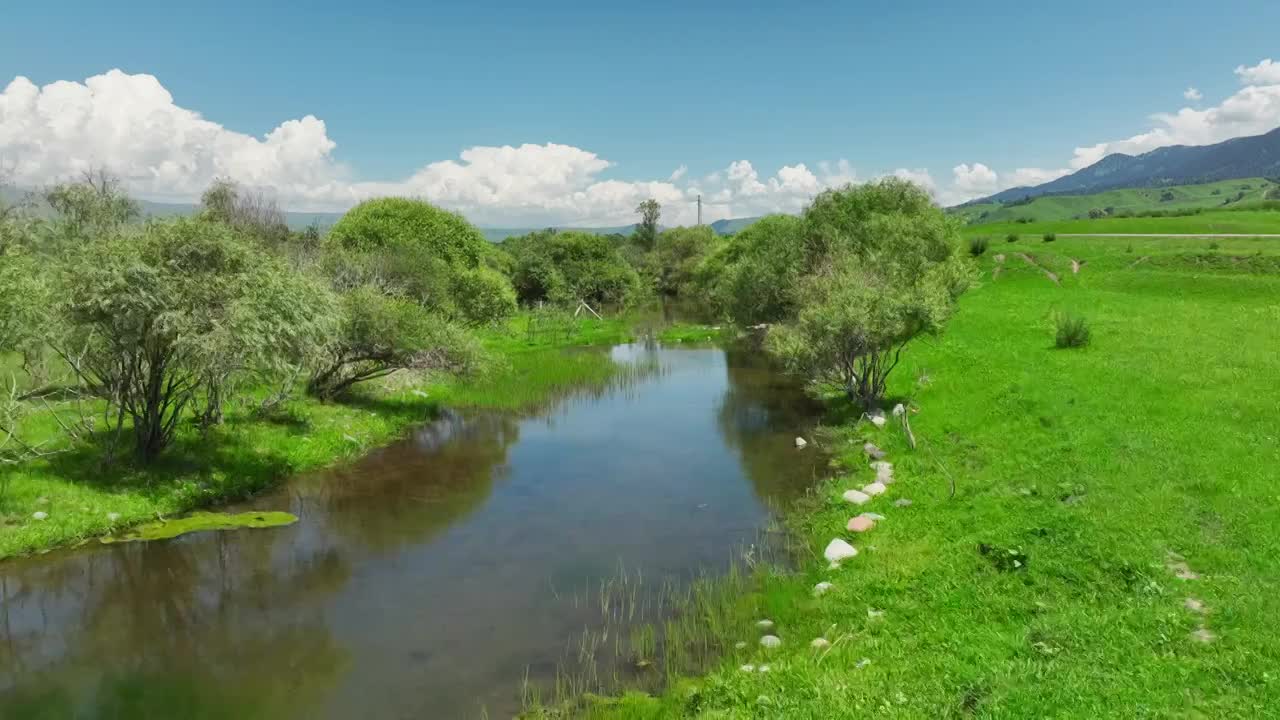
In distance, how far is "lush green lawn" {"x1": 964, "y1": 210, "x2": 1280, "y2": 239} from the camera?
211ft

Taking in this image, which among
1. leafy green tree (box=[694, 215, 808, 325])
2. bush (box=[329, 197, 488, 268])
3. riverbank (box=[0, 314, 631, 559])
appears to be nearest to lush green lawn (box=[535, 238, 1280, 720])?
leafy green tree (box=[694, 215, 808, 325])

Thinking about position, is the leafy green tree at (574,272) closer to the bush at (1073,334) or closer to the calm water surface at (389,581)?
the bush at (1073,334)

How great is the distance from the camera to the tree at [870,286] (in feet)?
88.4

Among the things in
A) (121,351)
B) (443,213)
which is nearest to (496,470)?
(121,351)

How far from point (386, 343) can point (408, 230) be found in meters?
27.1

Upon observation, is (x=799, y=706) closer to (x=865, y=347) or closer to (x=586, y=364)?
(x=865, y=347)

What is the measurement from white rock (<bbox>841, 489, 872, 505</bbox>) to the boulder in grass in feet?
10.6

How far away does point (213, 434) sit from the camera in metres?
25.0

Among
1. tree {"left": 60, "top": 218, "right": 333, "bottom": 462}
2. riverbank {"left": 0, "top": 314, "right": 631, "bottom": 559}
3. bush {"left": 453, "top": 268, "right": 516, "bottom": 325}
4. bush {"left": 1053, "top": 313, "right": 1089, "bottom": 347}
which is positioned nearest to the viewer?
tree {"left": 60, "top": 218, "right": 333, "bottom": 462}

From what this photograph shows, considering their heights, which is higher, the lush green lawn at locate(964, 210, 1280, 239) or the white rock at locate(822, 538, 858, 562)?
the lush green lawn at locate(964, 210, 1280, 239)

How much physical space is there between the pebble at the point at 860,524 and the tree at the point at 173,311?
54.5ft

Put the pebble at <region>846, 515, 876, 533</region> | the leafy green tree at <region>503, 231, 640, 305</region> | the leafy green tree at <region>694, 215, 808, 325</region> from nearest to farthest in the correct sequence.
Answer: the pebble at <region>846, 515, 876, 533</region> → the leafy green tree at <region>694, 215, 808, 325</region> → the leafy green tree at <region>503, 231, 640, 305</region>

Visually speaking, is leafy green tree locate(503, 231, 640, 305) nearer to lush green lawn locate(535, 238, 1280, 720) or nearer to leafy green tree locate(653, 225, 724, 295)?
leafy green tree locate(653, 225, 724, 295)

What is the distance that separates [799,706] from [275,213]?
67.3 m
